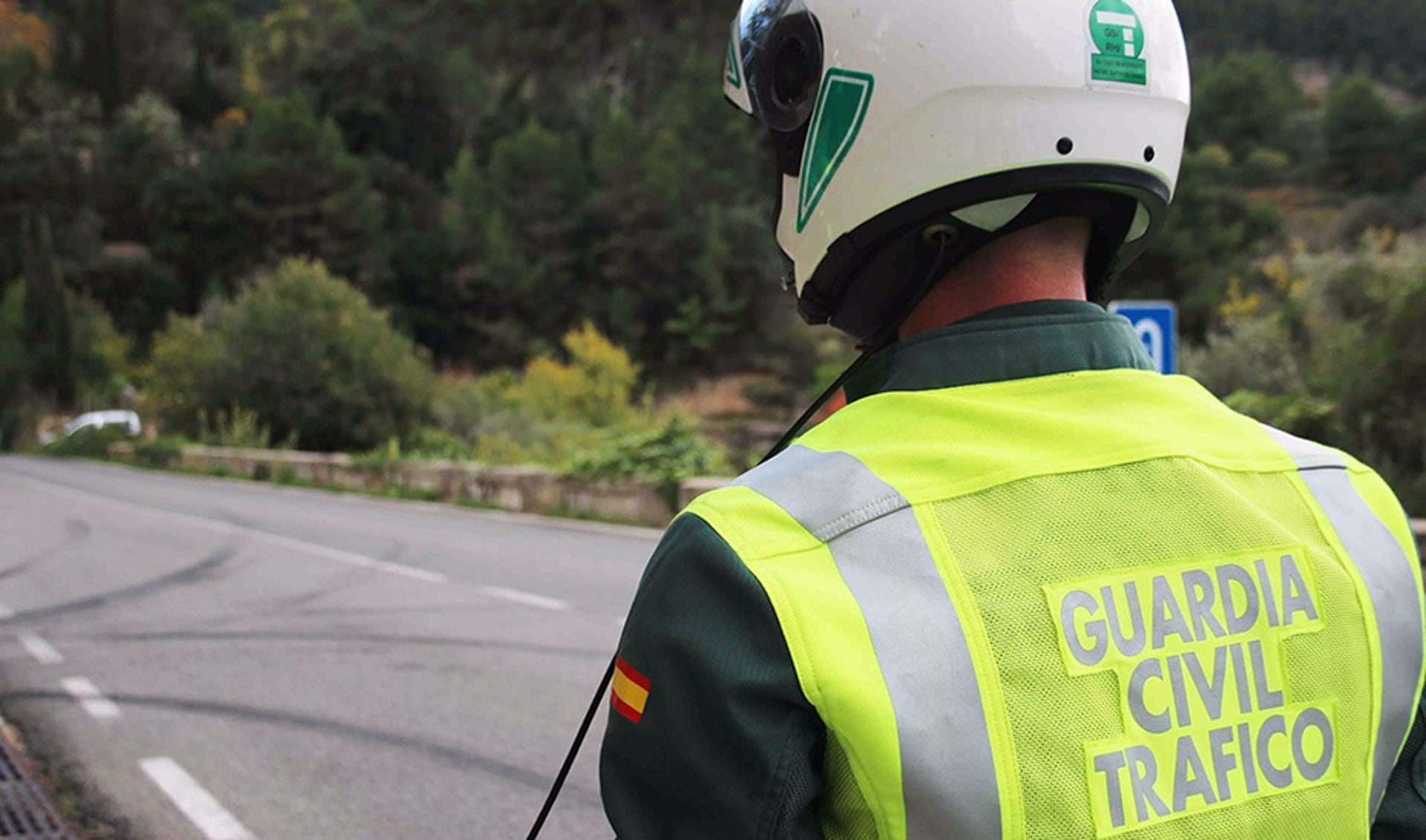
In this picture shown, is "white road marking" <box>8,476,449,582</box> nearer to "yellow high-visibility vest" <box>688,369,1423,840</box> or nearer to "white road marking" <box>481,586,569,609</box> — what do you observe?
"white road marking" <box>481,586,569,609</box>

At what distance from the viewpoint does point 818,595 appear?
1.11 meters

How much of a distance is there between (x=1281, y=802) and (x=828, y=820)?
1.40ft

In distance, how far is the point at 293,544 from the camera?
1339 cm

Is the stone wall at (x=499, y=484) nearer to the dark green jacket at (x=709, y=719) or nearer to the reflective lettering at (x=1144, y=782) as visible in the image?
the reflective lettering at (x=1144, y=782)

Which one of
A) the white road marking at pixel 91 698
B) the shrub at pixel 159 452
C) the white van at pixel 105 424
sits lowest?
the white van at pixel 105 424

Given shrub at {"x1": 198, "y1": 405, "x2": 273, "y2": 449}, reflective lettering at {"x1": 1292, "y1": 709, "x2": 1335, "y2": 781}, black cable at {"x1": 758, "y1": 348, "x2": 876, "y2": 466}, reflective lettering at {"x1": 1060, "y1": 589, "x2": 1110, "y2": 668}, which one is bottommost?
shrub at {"x1": 198, "y1": 405, "x2": 273, "y2": 449}

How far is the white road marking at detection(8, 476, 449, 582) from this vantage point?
433 inches

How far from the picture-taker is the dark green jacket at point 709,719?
3.57 ft

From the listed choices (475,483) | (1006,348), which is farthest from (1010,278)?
(475,483)

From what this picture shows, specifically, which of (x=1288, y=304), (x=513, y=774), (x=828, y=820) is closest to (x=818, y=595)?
(x=828, y=820)

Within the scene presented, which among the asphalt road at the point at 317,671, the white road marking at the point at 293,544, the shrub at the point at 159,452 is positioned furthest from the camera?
the shrub at the point at 159,452

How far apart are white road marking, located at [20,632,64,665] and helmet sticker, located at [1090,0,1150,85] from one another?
722 centimetres

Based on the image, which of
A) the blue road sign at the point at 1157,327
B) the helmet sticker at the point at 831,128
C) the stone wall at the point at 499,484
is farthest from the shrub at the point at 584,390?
the helmet sticker at the point at 831,128

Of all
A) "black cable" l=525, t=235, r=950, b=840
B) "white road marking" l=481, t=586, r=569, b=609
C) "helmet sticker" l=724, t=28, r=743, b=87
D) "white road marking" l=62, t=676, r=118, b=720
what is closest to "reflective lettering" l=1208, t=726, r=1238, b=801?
"black cable" l=525, t=235, r=950, b=840
